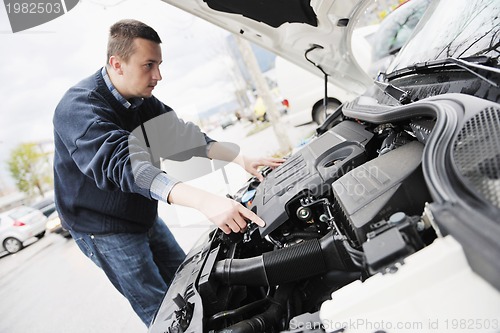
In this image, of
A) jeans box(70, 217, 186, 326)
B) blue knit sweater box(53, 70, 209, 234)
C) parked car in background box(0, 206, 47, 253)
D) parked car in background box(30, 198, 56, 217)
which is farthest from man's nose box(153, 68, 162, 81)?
parked car in background box(30, 198, 56, 217)

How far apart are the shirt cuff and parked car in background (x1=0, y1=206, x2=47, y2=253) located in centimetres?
860

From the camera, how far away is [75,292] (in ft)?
11.4

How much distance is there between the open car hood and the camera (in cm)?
159

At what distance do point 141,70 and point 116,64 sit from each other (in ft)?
0.39

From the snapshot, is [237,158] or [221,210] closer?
[221,210]

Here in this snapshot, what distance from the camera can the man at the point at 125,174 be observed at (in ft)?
3.62

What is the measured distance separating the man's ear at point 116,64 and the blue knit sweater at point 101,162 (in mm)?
114

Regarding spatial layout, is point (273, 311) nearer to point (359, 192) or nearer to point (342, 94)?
point (359, 192)

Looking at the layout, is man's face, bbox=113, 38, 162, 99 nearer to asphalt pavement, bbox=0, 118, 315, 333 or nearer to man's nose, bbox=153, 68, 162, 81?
man's nose, bbox=153, 68, 162, 81

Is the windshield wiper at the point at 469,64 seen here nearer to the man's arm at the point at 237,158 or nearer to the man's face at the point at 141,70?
the man's arm at the point at 237,158

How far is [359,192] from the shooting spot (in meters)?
0.77

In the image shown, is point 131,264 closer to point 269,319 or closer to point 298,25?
point 269,319

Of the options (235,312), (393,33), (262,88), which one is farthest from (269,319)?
(393,33)

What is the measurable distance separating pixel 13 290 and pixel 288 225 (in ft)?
17.8
